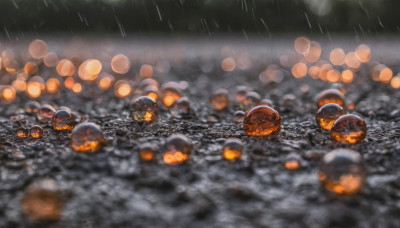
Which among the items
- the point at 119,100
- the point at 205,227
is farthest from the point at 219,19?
the point at 205,227

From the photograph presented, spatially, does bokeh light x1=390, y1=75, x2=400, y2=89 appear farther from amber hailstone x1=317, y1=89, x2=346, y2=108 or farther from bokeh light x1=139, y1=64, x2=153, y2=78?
bokeh light x1=139, y1=64, x2=153, y2=78

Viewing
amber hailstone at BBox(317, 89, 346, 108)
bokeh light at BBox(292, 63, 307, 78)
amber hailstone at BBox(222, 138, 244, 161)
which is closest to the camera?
amber hailstone at BBox(222, 138, 244, 161)

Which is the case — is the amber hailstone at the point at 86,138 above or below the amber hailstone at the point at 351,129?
above

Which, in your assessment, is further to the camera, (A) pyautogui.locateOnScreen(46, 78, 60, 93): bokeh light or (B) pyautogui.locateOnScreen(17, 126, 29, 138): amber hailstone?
(A) pyautogui.locateOnScreen(46, 78, 60, 93): bokeh light

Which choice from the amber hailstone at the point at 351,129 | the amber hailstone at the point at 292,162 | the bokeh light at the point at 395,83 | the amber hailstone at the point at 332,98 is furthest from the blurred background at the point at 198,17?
the amber hailstone at the point at 292,162

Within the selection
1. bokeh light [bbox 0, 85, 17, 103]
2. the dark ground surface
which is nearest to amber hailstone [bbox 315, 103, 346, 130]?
the dark ground surface

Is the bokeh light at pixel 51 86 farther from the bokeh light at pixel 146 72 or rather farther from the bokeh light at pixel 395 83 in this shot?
the bokeh light at pixel 395 83
